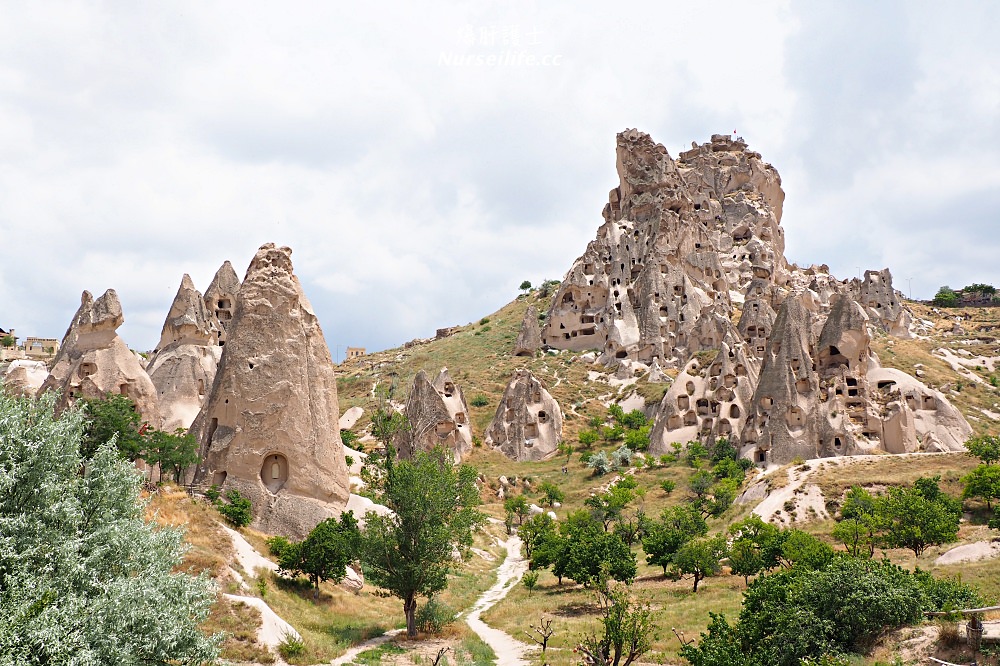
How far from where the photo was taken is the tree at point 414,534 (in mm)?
23906

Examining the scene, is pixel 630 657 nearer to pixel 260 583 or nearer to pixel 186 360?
pixel 260 583

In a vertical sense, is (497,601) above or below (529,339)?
below

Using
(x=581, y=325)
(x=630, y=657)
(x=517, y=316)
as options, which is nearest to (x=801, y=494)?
(x=630, y=657)

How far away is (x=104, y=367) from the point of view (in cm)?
3300

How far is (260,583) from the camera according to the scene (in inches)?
873

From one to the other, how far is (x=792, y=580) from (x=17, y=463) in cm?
1685

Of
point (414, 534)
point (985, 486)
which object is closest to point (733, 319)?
point (985, 486)

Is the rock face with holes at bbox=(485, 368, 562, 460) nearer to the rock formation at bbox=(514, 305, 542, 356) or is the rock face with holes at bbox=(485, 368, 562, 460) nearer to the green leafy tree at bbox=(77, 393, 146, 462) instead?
the rock formation at bbox=(514, 305, 542, 356)

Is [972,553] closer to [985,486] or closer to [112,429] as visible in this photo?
[985,486]

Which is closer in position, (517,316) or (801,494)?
(801,494)

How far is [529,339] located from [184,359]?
49.5m

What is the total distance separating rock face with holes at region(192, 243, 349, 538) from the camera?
28.0m

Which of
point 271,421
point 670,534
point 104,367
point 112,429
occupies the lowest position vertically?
point 670,534

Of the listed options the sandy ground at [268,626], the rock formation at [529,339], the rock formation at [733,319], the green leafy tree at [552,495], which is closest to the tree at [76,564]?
the sandy ground at [268,626]
